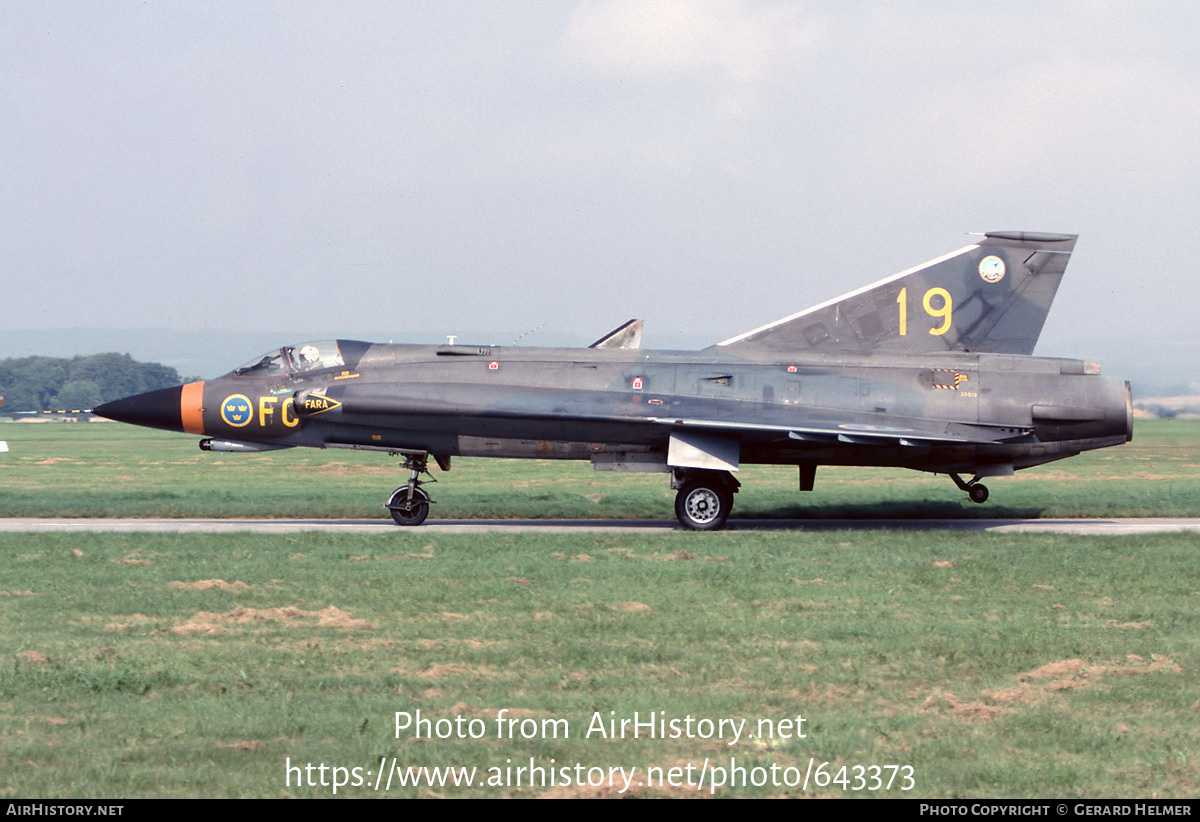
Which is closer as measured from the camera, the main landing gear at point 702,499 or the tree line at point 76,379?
the main landing gear at point 702,499

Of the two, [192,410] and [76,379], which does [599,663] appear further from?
[76,379]

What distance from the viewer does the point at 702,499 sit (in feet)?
66.5

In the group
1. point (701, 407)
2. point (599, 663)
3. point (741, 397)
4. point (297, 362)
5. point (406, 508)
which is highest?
point (297, 362)

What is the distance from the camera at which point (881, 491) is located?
29.7 m

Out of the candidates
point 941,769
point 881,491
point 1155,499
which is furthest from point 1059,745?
point 881,491

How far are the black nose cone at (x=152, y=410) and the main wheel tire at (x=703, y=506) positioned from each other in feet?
29.1

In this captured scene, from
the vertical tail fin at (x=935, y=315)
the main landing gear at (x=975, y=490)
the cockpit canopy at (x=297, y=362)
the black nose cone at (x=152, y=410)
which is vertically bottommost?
the main landing gear at (x=975, y=490)

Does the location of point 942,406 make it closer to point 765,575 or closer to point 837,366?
point 837,366

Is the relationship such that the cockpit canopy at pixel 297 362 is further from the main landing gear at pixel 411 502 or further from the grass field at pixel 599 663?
the grass field at pixel 599 663

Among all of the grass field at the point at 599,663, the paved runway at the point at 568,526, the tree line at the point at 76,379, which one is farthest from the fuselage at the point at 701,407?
the tree line at the point at 76,379

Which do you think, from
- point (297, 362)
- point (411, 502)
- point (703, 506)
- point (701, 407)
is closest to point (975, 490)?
point (703, 506)

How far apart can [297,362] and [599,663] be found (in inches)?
511

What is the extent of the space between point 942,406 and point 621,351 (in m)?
5.55

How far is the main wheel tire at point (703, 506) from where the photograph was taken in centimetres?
2019
